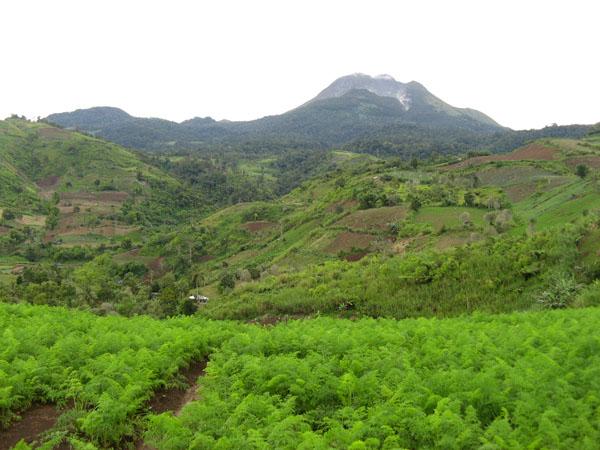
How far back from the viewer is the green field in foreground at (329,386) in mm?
8375

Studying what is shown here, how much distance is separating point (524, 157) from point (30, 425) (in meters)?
107

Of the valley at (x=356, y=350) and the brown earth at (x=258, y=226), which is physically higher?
the valley at (x=356, y=350)

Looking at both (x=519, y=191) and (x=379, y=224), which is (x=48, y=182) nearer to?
(x=379, y=224)

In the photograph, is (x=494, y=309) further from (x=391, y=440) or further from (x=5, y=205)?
(x=5, y=205)

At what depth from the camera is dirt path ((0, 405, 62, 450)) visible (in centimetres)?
962

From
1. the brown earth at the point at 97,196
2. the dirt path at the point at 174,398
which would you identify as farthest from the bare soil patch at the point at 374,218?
the brown earth at the point at 97,196

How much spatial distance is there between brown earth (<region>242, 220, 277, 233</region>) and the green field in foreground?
9043 centimetres

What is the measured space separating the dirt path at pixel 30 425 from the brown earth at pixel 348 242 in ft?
149

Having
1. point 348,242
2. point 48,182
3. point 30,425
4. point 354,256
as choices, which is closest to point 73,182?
point 48,182

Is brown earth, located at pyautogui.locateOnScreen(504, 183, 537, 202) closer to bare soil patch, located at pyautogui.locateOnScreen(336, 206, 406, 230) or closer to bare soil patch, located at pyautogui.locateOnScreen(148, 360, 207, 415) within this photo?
bare soil patch, located at pyautogui.locateOnScreen(336, 206, 406, 230)

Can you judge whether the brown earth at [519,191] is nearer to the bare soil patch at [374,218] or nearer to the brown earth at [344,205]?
the brown earth at [344,205]

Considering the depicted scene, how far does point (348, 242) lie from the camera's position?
5816 cm

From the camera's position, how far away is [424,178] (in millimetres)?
87625

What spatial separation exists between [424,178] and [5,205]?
10942 centimetres
